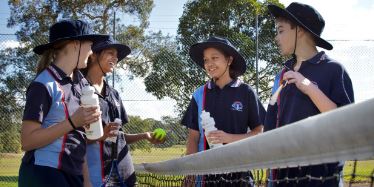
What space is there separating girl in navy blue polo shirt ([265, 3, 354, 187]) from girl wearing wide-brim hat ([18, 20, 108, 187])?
1.14 metres

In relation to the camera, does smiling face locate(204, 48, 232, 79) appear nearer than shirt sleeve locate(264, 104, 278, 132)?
No

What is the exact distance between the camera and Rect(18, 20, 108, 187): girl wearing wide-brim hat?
117 inches

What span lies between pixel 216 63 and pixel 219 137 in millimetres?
795

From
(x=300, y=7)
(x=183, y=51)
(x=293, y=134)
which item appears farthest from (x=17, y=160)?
(x=293, y=134)

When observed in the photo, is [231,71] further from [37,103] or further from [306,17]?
[37,103]

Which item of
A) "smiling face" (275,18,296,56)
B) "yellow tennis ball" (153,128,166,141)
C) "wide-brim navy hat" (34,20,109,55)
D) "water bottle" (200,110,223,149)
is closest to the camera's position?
"smiling face" (275,18,296,56)

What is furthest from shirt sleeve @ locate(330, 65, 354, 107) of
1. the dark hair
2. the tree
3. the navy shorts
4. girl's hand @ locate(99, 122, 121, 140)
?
the tree

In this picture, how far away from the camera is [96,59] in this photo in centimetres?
460

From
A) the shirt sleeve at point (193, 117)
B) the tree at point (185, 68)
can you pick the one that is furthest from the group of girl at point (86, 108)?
the tree at point (185, 68)

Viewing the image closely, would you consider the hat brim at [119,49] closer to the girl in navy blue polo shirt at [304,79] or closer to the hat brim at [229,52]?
the hat brim at [229,52]

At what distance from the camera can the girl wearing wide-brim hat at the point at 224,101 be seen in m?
4.01

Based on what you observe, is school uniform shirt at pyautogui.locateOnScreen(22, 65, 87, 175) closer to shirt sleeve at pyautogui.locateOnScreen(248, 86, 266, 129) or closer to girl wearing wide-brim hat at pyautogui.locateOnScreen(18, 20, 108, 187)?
girl wearing wide-brim hat at pyautogui.locateOnScreen(18, 20, 108, 187)

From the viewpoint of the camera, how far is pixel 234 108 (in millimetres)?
4008

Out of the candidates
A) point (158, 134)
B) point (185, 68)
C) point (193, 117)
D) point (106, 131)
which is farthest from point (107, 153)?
point (185, 68)
